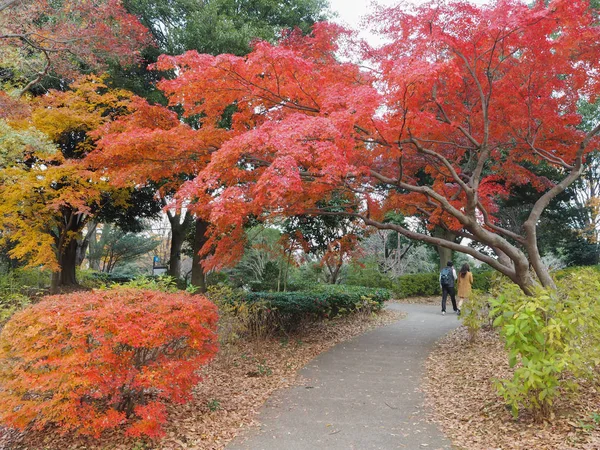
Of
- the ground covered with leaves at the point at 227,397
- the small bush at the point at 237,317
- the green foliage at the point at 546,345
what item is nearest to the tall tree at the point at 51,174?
the small bush at the point at 237,317

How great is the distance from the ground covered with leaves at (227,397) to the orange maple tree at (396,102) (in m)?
1.82

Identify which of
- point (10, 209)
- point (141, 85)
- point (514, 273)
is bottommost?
point (514, 273)

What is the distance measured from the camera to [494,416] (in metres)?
3.82

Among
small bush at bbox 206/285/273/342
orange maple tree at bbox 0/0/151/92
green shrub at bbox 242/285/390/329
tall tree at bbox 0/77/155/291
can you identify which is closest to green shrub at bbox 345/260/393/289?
green shrub at bbox 242/285/390/329

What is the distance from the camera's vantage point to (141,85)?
10703mm

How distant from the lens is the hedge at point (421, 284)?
56.3 ft

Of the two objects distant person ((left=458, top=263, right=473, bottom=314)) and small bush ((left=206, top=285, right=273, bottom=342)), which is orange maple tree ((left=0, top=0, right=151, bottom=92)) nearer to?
small bush ((left=206, top=285, right=273, bottom=342))

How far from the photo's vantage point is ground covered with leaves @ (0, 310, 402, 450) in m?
3.54

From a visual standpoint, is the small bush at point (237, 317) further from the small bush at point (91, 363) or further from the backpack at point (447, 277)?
the backpack at point (447, 277)

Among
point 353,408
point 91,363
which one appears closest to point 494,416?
point 353,408

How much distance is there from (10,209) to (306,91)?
728cm

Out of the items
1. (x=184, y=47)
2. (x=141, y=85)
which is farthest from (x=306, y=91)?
(x=141, y=85)

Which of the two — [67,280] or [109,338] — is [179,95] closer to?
[109,338]

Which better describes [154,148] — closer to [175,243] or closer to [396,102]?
[396,102]
